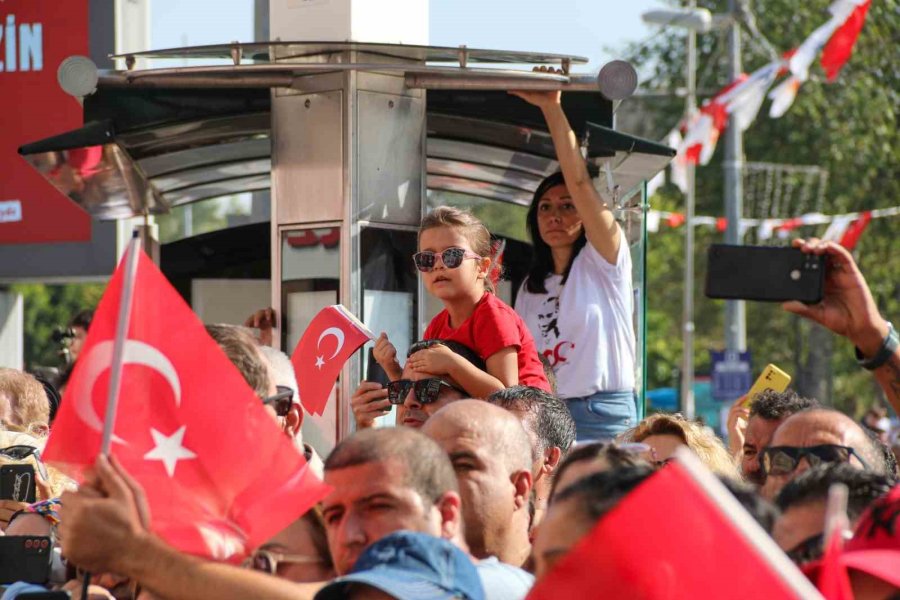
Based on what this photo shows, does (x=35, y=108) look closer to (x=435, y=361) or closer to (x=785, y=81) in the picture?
(x=785, y=81)

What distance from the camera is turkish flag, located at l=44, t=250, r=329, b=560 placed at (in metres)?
3.63

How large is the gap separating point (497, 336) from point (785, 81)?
1010 centimetres

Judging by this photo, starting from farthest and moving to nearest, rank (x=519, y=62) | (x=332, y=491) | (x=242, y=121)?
(x=242, y=121)
(x=519, y=62)
(x=332, y=491)

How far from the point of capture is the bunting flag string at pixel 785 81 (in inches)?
469

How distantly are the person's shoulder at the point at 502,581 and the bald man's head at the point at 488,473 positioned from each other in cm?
34

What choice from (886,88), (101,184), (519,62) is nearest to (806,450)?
(519,62)

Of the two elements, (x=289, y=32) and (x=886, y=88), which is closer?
(x=289, y=32)

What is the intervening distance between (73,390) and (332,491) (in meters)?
0.64

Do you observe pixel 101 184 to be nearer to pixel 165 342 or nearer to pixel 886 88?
pixel 165 342

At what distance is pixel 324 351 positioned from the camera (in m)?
6.59

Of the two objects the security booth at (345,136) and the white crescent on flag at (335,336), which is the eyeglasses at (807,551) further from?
the security booth at (345,136)

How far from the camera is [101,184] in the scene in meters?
8.23

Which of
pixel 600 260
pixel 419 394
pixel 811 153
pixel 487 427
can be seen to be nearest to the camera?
pixel 487 427

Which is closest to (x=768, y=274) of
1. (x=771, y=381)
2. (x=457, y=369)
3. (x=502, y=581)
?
(x=502, y=581)
